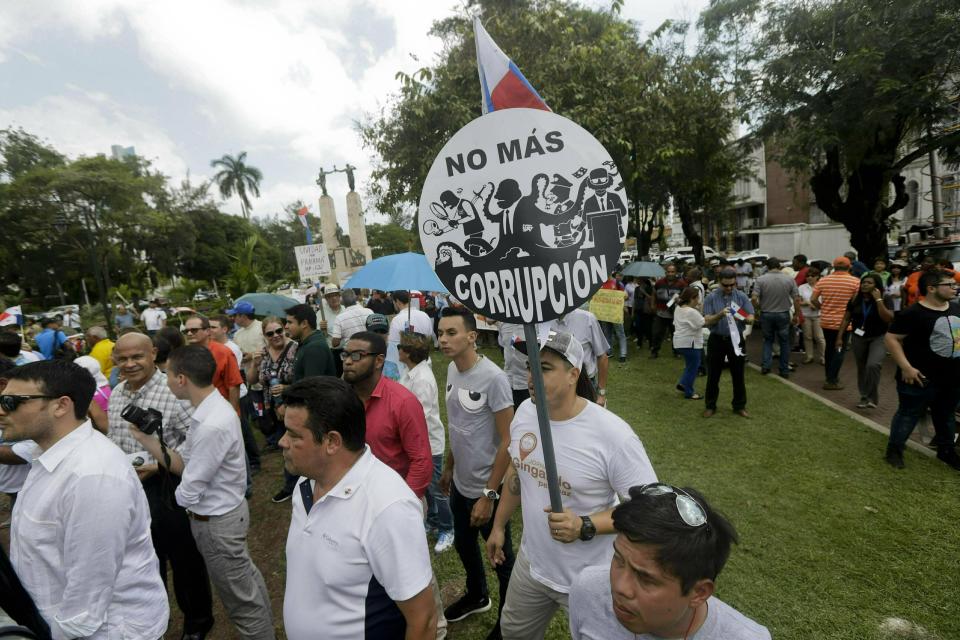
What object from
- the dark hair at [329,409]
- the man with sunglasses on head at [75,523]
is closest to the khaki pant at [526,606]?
the dark hair at [329,409]

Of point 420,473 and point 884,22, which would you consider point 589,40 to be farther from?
point 420,473

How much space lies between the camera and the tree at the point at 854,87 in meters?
11.1

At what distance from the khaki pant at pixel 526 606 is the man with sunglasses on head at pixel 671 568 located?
96cm

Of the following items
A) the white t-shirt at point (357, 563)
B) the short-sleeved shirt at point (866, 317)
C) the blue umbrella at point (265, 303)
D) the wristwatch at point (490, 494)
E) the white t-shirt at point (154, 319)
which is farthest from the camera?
the white t-shirt at point (154, 319)

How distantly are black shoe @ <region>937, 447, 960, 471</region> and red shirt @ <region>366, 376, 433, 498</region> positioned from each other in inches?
208

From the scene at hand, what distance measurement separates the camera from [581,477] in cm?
211

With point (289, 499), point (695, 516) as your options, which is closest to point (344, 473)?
point (695, 516)

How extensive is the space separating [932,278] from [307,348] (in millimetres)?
5965

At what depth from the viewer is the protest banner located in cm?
727

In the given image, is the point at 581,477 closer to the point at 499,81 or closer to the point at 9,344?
the point at 499,81

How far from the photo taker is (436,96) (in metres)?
10.5

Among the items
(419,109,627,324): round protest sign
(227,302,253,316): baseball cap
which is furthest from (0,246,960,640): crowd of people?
(227,302,253,316): baseball cap

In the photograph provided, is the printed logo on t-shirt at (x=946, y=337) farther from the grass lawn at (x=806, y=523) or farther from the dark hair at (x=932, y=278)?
the grass lawn at (x=806, y=523)

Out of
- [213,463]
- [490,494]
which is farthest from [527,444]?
[213,463]
